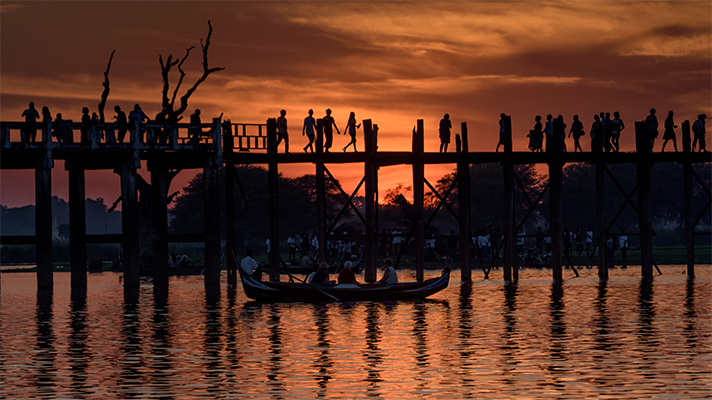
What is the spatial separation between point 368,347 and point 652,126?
2445cm

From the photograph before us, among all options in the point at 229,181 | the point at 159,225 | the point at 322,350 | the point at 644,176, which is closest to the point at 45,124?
the point at 159,225

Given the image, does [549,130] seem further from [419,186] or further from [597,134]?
[419,186]

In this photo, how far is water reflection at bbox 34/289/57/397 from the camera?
16219 millimetres

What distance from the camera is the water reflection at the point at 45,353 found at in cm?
1622

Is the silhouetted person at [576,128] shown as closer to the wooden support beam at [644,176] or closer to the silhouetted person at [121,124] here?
the wooden support beam at [644,176]

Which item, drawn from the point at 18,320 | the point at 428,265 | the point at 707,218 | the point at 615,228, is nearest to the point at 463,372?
the point at 18,320

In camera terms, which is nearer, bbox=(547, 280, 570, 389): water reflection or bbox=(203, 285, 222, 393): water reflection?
bbox=(203, 285, 222, 393): water reflection

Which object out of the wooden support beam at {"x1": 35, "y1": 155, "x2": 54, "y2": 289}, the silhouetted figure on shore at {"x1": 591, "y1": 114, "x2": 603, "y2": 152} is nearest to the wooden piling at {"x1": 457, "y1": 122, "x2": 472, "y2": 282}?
the silhouetted figure on shore at {"x1": 591, "y1": 114, "x2": 603, "y2": 152}

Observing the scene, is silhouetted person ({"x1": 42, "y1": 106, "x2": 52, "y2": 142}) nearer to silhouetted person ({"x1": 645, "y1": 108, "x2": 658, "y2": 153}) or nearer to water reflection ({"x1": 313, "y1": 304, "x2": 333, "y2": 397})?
water reflection ({"x1": 313, "y1": 304, "x2": 333, "y2": 397})

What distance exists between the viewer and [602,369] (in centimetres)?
1709

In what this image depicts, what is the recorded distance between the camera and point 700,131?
41.6m

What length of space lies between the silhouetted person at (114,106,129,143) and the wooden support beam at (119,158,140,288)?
3.02 feet

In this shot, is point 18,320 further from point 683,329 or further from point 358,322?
point 683,329

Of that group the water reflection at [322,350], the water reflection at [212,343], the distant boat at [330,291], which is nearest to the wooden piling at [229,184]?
the water reflection at [212,343]
